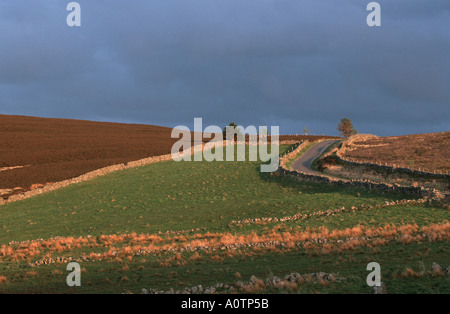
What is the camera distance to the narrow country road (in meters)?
62.2

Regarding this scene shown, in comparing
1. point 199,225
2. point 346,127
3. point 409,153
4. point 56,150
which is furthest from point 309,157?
point 346,127

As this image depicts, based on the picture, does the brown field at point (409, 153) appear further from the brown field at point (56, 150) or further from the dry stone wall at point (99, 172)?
the brown field at point (56, 150)

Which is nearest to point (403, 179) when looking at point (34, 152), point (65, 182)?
point (65, 182)

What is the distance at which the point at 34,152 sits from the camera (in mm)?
86188

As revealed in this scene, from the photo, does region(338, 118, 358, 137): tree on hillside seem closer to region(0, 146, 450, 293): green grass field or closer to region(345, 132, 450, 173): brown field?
region(345, 132, 450, 173): brown field

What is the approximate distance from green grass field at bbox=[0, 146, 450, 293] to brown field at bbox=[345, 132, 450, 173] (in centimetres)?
2376

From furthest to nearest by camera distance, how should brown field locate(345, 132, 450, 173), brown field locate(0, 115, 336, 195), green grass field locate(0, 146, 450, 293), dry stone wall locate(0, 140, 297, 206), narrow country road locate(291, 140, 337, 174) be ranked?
1. brown field locate(0, 115, 336, 195)
2. brown field locate(345, 132, 450, 173)
3. narrow country road locate(291, 140, 337, 174)
4. dry stone wall locate(0, 140, 297, 206)
5. green grass field locate(0, 146, 450, 293)

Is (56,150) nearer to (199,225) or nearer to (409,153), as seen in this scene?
(199,225)

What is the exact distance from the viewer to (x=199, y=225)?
36688 millimetres

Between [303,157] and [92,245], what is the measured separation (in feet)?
162

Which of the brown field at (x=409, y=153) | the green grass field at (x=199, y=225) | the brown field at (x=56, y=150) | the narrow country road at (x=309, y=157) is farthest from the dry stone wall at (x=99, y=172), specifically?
the brown field at (x=409, y=153)

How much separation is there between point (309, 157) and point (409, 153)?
20.3 metres

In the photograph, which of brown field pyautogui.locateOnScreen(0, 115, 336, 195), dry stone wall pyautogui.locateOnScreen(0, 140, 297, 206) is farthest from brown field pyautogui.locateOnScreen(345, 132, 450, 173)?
brown field pyautogui.locateOnScreen(0, 115, 336, 195)
